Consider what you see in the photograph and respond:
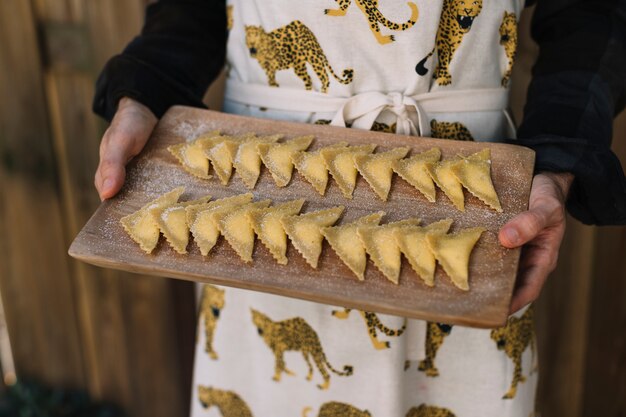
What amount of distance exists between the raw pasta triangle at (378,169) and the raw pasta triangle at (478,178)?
11 centimetres

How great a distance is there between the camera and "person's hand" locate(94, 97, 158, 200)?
3.76 feet

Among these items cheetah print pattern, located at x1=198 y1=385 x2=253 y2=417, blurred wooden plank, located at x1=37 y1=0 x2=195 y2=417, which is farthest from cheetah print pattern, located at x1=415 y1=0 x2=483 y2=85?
blurred wooden plank, located at x1=37 y1=0 x2=195 y2=417

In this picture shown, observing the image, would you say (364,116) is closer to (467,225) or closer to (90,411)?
(467,225)

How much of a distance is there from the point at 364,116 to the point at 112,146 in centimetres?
47

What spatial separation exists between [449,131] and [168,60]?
603 millimetres

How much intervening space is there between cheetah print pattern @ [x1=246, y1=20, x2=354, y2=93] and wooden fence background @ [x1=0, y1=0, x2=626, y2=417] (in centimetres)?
75

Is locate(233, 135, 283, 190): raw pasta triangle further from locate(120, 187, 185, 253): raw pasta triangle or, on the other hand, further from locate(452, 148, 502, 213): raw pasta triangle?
locate(452, 148, 502, 213): raw pasta triangle

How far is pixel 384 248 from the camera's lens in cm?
100

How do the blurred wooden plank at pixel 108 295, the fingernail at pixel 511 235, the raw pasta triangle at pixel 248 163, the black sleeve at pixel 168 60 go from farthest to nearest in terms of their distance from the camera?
the blurred wooden plank at pixel 108 295
the black sleeve at pixel 168 60
the raw pasta triangle at pixel 248 163
the fingernail at pixel 511 235

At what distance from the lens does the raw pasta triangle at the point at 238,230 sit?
1.04 m

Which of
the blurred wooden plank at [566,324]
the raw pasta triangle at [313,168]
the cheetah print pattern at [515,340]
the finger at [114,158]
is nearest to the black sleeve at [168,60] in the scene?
the finger at [114,158]

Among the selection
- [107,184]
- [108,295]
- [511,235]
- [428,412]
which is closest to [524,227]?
[511,235]

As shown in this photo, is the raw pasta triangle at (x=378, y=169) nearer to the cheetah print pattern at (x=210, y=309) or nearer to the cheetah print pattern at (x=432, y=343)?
the cheetah print pattern at (x=432, y=343)

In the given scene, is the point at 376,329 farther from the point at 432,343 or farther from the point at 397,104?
the point at 397,104
